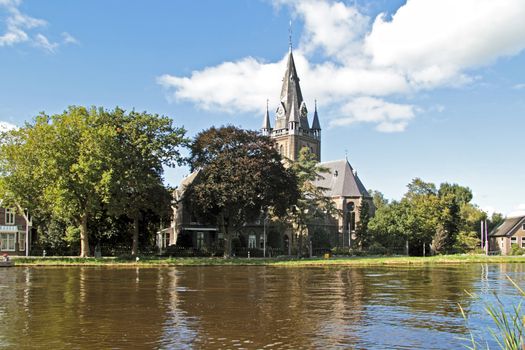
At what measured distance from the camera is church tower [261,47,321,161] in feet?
357

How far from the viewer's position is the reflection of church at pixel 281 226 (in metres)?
69.9

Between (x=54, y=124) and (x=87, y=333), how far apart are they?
3742cm

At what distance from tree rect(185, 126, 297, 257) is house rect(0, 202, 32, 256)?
19.0 metres

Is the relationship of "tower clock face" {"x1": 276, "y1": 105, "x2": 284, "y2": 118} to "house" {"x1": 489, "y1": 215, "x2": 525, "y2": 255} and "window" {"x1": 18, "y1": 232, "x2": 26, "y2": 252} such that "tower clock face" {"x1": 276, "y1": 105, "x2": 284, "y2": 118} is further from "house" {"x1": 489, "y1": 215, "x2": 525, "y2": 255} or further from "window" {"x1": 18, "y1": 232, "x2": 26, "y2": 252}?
"window" {"x1": 18, "y1": 232, "x2": 26, "y2": 252}

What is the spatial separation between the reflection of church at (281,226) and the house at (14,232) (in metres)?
17.3

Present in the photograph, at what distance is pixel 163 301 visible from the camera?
20438mm

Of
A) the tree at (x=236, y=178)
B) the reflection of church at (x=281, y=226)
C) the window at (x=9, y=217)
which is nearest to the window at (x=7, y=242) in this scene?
the window at (x=9, y=217)

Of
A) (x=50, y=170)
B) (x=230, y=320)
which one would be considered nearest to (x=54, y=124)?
(x=50, y=170)

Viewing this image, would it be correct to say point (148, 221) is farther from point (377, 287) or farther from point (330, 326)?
point (330, 326)

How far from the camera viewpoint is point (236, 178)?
51.5 metres

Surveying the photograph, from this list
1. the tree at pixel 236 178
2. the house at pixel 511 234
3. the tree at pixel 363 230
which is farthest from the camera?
the house at pixel 511 234

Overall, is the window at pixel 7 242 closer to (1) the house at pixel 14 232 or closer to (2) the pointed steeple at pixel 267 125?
(1) the house at pixel 14 232

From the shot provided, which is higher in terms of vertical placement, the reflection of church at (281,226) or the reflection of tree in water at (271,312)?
the reflection of church at (281,226)

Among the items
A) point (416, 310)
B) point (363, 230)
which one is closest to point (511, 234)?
point (363, 230)
